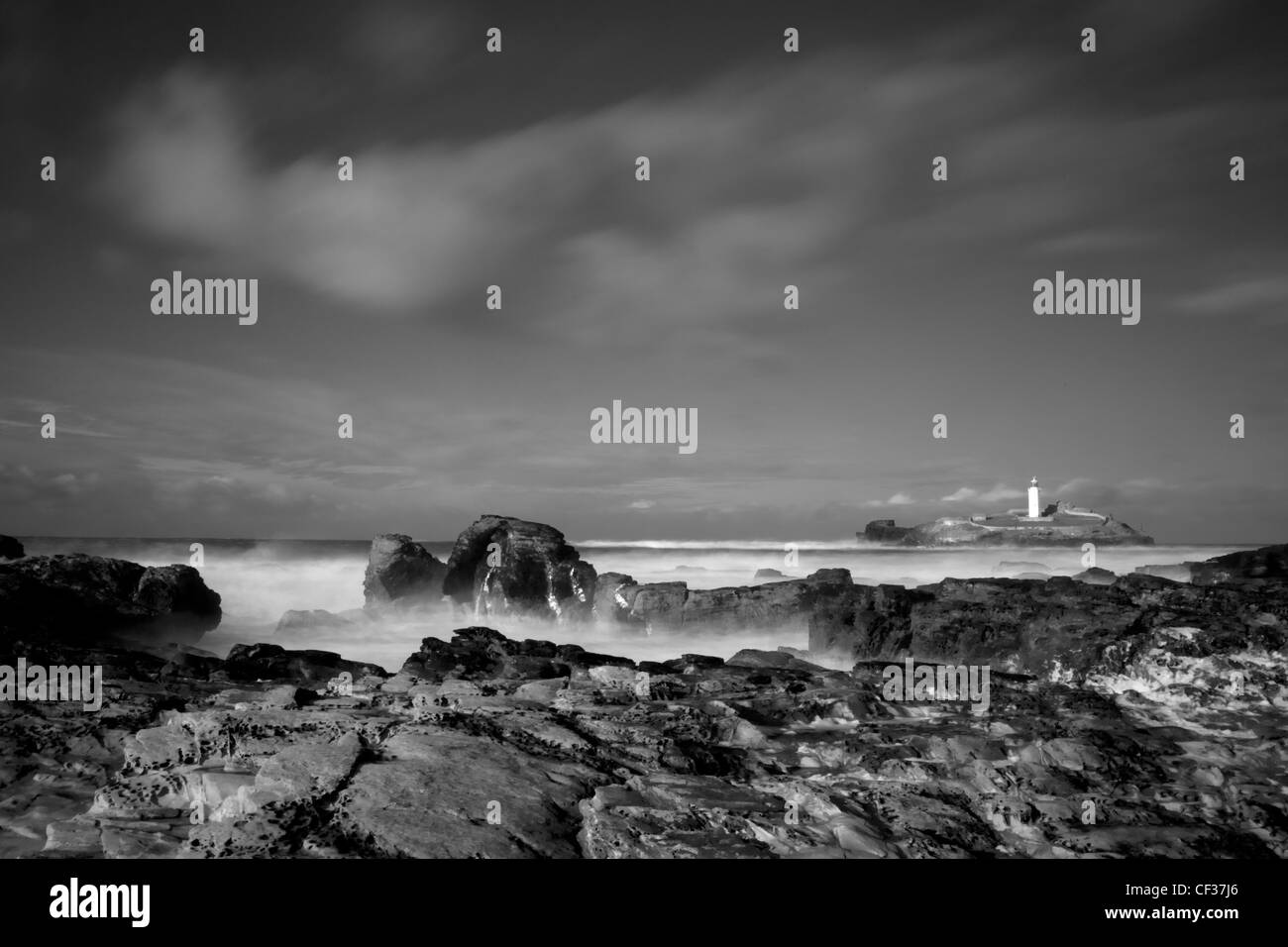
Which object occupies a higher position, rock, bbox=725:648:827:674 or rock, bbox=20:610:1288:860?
rock, bbox=20:610:1288:860

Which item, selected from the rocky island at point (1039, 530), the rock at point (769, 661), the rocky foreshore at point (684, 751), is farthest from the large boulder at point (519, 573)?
the rocky island at point (1039, 530)

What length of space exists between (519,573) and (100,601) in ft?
42.0

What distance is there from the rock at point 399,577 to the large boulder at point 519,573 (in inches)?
37.5

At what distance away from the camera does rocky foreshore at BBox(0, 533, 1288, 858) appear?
26.4 feet

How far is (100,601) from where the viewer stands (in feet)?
70.0

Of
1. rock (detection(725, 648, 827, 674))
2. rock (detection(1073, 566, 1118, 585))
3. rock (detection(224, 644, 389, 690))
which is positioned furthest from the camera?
rock (detection(1073, 566, 1118, 585))

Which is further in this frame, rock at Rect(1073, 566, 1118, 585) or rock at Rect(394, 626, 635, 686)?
rock at Rect(1073, 566, 1118, 585)

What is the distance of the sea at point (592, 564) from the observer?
24.4 m

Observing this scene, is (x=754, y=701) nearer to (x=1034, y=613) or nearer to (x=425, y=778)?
(x=425, y=778)

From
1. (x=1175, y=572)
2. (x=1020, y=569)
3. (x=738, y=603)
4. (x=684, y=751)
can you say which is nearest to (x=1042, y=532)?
(x=1020, y=569)

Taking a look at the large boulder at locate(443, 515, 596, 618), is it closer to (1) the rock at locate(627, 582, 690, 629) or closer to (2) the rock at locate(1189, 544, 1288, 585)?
(1) the rock at locate(627, 582, 690, 629)

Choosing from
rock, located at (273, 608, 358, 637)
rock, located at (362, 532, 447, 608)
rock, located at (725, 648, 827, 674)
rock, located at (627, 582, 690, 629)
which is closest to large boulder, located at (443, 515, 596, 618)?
rock, located at (362, 532, 447, 608)

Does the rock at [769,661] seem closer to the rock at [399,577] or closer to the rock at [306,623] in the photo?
the rock at [399,577]

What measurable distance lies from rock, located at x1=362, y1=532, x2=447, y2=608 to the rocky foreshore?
1227 centimetres
